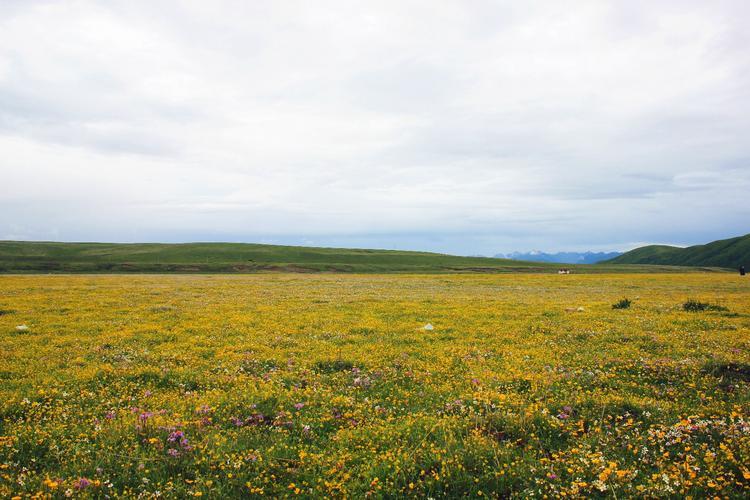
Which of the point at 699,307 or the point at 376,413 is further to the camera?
the point at 699,307

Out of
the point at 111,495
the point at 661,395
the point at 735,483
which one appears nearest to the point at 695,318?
the point at 661,395

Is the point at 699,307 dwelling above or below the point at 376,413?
above

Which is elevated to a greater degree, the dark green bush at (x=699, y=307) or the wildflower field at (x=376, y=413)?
the dark green bush at (x=699, y=307)

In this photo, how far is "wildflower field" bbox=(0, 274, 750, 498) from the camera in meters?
7.02

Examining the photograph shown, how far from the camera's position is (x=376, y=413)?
9.82 meters

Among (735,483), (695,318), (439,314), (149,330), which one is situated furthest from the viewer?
(439,314)

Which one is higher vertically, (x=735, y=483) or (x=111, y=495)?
(x=735, y=483)

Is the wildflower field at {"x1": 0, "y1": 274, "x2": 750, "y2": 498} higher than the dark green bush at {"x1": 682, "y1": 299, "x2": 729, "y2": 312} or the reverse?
the reverse

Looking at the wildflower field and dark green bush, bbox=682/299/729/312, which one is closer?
the wildflower field

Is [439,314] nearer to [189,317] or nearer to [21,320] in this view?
[189,317]

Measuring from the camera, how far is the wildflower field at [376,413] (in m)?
7.02

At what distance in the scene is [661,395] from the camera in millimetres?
10711

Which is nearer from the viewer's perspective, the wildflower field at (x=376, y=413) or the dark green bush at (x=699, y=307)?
the wildflower field at (x=376, y=413)

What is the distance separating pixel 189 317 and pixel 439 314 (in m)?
15.0
